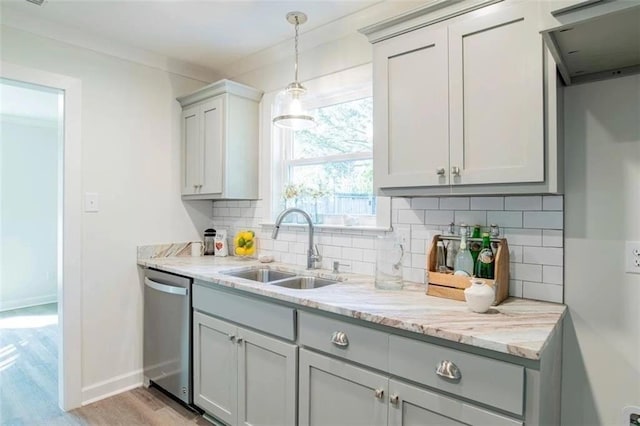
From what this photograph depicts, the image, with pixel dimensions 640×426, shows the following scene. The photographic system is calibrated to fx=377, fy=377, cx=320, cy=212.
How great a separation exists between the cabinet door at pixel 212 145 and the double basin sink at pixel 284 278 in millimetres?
675

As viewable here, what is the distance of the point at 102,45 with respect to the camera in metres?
2.62

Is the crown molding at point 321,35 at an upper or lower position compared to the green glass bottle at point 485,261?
upper

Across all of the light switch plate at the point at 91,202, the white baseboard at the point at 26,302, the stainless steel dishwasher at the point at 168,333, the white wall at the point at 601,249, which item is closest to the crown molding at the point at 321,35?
the white wall at the point at 601,249

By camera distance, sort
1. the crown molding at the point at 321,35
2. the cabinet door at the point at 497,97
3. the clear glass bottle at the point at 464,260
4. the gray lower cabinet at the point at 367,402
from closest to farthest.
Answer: the gray lower cabinet at the point at 367,402, the cabinet door at the point at 497,97, the clear glass bottle at the point at 464,260, the crown molding at the point at 321,35

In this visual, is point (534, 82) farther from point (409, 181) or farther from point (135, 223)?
point (135, 223)

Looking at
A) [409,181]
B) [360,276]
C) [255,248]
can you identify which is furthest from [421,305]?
[255,248]

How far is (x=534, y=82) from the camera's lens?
1395mm

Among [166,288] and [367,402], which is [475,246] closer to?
[367,402]

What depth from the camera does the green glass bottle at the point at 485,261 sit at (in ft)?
5.38

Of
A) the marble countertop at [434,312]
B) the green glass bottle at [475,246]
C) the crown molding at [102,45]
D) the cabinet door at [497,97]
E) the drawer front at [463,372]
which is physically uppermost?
the crown molding at [102,45]

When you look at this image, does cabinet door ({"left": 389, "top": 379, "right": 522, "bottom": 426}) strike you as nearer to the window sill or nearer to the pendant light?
the window sill

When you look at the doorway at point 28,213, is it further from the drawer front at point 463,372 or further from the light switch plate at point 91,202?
the drawer front at point 463,372

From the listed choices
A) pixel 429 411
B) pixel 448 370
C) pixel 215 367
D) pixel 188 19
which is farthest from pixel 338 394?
pixel 188 19

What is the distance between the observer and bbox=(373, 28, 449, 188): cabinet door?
5.39 ft
